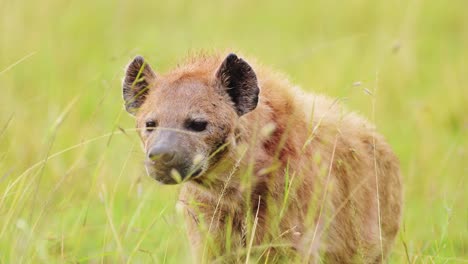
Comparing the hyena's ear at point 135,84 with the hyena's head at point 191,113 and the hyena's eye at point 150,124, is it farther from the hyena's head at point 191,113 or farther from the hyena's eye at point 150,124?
the hyena's eye at point 150,124

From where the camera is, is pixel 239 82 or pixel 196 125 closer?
pixel 196 125

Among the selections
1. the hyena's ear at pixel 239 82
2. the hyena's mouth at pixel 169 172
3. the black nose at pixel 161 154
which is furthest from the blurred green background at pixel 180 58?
the hyena's ear at pixel 239 82

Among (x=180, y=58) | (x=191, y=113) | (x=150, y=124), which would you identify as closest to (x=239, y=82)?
(x=191, y=113)

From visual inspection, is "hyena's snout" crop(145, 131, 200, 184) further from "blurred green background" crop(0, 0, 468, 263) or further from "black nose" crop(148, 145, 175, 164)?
"blurred green background" crop(0, 0, 468, 263)

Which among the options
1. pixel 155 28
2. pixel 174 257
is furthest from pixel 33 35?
pixel 174 257

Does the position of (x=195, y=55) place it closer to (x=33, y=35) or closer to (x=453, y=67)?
(x=33, y=35)

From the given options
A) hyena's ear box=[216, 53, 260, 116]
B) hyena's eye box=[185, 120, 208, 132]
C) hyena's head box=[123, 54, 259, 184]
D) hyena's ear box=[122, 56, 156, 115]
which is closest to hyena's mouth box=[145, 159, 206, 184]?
hyena's head box=[123, 54, 259, 184]

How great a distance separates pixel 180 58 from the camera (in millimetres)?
5543

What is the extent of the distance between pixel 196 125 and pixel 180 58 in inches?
41.4

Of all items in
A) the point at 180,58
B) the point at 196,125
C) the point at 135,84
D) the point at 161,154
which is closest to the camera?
the point at 161,154

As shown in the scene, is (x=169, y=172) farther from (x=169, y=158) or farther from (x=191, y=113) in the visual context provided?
(x=191, y=113)

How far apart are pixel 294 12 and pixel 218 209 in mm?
7129

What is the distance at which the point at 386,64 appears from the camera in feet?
31.1

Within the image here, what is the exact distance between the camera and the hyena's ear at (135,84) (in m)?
4.96
